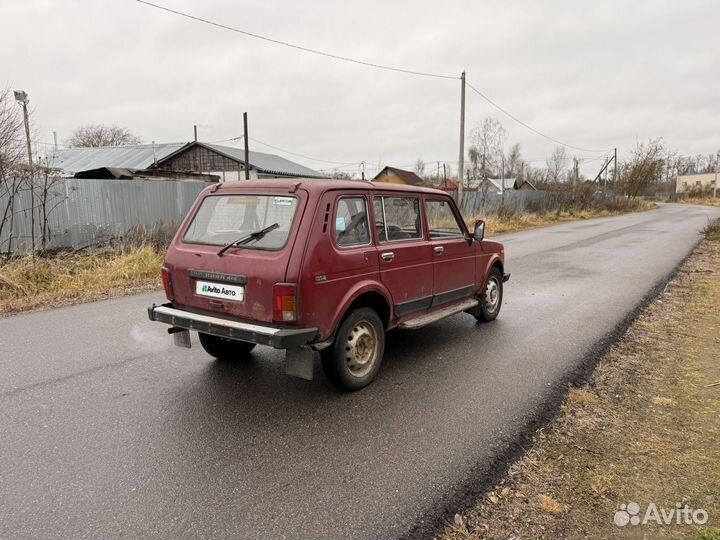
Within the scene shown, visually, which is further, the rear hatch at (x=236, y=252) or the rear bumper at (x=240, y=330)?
the rear hatch at (x=236, y=252)

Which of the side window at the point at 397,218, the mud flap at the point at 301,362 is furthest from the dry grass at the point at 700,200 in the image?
the mud flap at the point at 301,362

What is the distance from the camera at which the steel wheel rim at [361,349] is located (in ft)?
13.4

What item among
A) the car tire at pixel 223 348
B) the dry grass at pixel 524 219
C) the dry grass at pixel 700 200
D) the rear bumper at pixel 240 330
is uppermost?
the dry grass at pixel 700 200

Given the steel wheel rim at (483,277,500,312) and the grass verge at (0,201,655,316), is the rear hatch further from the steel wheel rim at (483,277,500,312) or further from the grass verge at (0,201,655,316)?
the grass verge at (0,201,655,316)

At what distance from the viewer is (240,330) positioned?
369 cm

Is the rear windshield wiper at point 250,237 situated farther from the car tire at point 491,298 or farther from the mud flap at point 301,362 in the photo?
the car tire at point 491,298

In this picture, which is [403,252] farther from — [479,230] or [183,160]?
[183,160]

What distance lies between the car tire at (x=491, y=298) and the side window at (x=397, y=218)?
5.52 ft

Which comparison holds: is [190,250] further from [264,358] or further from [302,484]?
[302,484]

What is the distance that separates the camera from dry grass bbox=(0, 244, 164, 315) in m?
7.94

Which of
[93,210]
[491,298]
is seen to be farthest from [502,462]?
[93,210]

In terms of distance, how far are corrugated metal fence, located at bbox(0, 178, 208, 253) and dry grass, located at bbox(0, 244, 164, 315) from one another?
1.33 meters

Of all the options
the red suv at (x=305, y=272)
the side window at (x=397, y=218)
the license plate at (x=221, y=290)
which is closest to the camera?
the red suv at (x=305, y=272)

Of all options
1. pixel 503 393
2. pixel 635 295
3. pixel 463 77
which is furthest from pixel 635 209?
pixel 503 393
